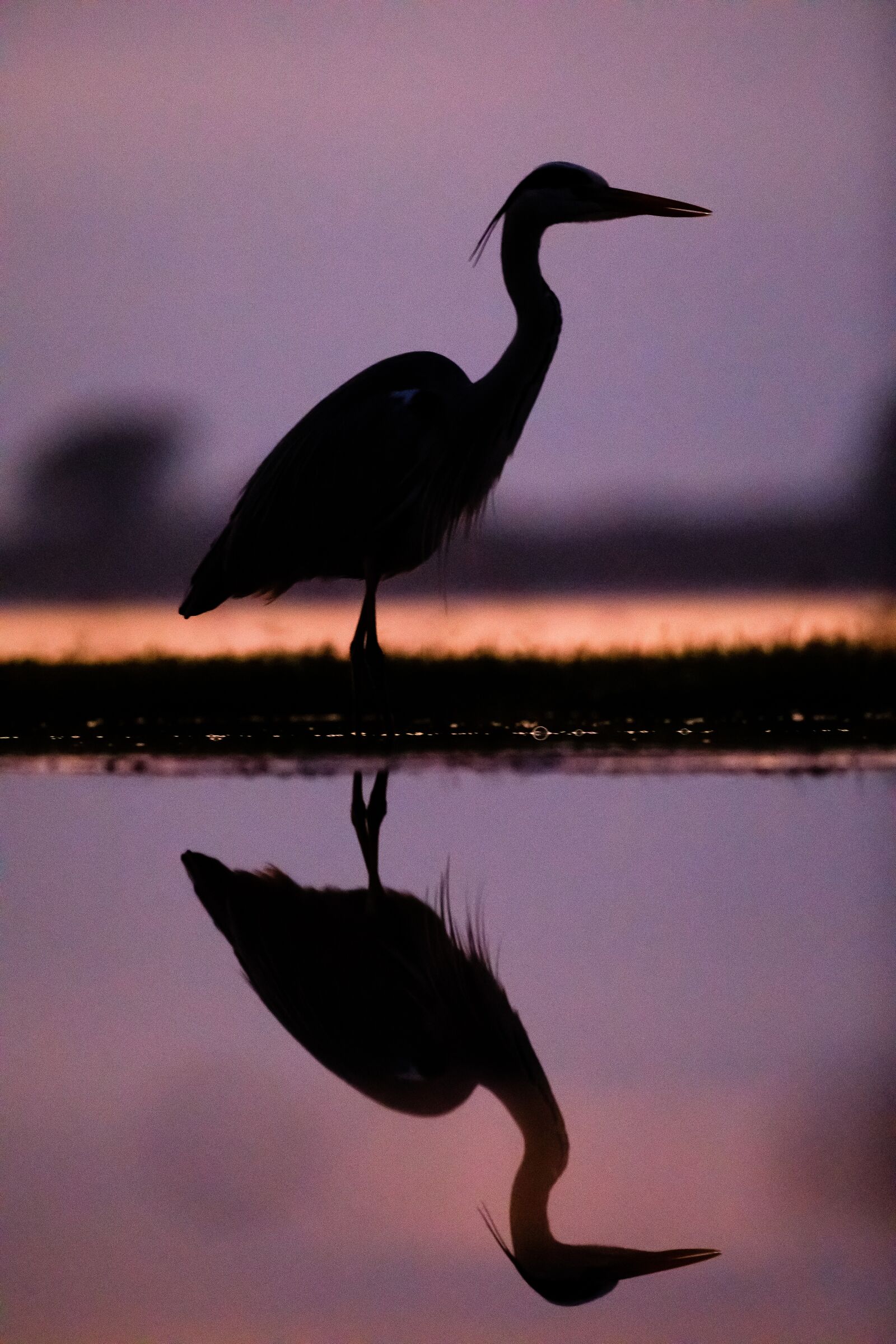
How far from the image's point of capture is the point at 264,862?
219cm

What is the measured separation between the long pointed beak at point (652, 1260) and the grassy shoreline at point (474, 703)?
8.44ft

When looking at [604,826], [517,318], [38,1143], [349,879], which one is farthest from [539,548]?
[38,1143]

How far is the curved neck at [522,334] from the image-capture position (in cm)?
384

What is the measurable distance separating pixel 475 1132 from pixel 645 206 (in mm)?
2998

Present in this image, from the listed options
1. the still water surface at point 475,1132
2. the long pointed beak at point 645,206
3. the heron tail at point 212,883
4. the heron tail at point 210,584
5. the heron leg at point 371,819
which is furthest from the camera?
the heron tail at point 210,584

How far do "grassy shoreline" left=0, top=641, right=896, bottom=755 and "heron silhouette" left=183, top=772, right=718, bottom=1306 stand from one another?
171cm

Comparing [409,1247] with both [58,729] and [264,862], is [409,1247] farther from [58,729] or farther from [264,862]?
[58,729]

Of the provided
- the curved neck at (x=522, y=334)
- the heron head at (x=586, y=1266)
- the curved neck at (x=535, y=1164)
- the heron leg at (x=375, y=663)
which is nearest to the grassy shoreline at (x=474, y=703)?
the heron leg at (x=375, y=663)

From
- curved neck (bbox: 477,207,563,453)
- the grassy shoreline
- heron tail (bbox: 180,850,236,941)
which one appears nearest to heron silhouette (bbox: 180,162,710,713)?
curved neck (bbox: 477,207,563,453)

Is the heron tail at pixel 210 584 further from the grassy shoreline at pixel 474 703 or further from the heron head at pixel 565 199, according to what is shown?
the heron head at pixel 565 199

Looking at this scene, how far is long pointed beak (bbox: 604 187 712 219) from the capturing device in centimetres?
377

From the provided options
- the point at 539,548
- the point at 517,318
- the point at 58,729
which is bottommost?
the point at 58,729

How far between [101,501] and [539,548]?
150 cm

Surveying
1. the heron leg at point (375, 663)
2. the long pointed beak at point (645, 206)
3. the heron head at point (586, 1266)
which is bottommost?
the heron head at point (586, 1266)
